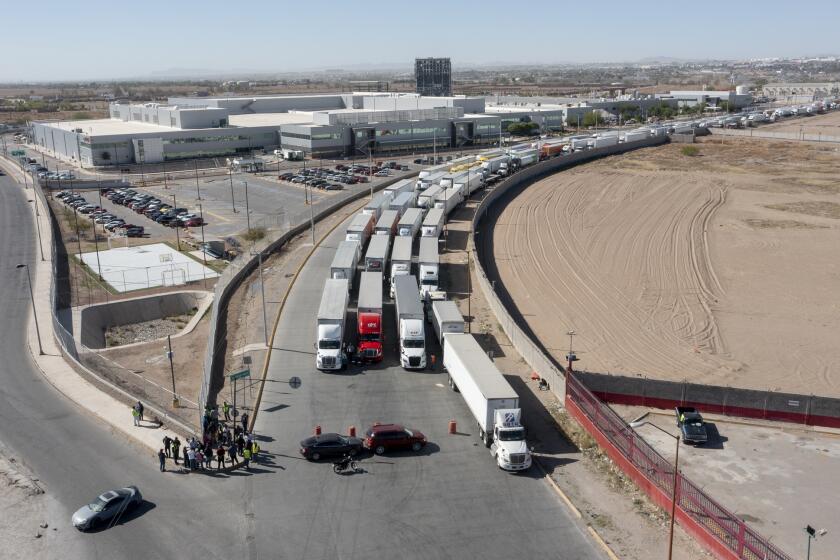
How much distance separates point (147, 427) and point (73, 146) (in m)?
74.8

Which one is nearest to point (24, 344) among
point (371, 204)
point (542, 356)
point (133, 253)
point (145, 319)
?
point (145, 319)

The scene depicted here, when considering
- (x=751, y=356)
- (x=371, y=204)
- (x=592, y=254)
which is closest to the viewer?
(x=751, y=356)

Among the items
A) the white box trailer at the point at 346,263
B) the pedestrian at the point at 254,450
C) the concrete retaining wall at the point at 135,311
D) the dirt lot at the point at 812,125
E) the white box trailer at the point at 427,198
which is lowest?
the concrete retaining wall at the point at 135,311

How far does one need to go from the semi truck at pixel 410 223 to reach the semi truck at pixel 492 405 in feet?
59.2

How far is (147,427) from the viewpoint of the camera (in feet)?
67.5

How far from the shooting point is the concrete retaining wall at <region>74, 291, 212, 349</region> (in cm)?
3189

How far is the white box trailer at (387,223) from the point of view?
3950 cm

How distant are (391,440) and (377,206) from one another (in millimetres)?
27478

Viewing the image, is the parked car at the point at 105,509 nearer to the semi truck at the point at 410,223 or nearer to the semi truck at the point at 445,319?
the semi truck at the point at 445,319

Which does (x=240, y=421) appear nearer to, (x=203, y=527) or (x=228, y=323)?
(x=203, y=527)

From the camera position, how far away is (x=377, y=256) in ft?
110

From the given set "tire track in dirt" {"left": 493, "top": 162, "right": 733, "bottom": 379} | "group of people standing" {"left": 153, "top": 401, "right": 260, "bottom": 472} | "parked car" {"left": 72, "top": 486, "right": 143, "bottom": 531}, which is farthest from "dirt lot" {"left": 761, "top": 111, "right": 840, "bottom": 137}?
"parked car" {"left": 72, "top": 486, "right": 143, "bottom": 531}

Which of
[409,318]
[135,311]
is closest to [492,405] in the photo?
[409,318]

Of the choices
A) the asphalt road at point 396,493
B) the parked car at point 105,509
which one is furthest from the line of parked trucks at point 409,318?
the parked car at point 105,509
